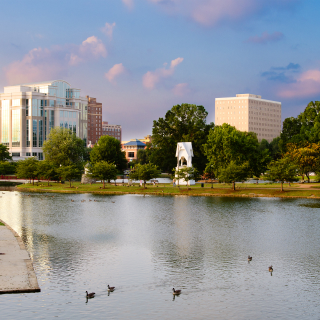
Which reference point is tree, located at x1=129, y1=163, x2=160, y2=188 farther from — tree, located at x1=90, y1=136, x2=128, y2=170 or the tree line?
tree, located at x1=90, y1=136, x2=128, y2=170

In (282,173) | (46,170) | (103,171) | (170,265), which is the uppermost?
(46,170)

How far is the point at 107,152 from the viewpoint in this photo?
4668 inches

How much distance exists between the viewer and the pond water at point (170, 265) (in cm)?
1883

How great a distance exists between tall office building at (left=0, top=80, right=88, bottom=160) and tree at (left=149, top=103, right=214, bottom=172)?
185 ft

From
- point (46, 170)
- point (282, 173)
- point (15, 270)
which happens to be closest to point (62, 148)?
point (46, 170)

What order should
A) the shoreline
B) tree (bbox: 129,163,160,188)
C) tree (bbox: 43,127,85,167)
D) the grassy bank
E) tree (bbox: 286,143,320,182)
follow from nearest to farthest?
the shoreline, the grassy bank, tree (bbox: 129,163,160,188), tree (bbox: 286,143,320,182), tree (bbox: 43,127,85,167)

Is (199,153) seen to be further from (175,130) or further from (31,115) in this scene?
(31,115)

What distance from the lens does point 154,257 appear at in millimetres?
28219

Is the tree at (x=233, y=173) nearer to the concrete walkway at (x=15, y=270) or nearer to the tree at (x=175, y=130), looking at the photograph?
the tree at (x=175, y=130)

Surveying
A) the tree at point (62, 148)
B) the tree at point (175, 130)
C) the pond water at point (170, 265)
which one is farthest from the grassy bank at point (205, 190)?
the tree at point (175, 130)

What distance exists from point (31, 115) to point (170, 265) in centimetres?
14303

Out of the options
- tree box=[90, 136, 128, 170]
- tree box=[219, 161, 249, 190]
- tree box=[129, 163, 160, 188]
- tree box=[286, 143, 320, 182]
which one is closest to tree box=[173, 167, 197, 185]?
tree box=[129, 163, 160, 188]

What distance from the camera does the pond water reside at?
61.8ft

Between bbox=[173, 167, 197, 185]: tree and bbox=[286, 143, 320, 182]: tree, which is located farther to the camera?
bbox=[286, 143, 320, 182]: tree
